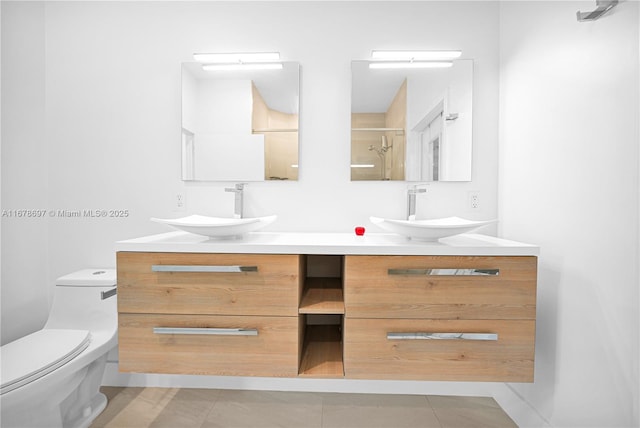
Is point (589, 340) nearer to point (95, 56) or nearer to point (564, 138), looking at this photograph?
point (564, 138)

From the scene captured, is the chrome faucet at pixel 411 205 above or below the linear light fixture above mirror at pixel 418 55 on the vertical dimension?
below

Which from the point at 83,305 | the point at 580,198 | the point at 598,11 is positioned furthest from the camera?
the point at 83,305

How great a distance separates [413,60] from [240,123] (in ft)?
3.31

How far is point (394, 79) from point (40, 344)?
2077mm

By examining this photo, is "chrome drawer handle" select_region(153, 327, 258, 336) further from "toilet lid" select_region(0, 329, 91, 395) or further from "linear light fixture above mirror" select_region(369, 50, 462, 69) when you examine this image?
"linear light fixture above mirror" select_region(369, 50, 462, 69)

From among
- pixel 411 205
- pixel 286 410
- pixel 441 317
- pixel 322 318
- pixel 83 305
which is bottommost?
pixel 286 410

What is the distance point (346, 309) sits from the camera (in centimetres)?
115

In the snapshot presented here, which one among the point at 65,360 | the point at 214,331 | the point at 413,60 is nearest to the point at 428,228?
the point at 214,331

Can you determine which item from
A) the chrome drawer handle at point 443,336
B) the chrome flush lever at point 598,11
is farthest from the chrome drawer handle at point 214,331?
the chrome flush lever at point 598,11

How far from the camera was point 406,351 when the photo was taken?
1.14 m

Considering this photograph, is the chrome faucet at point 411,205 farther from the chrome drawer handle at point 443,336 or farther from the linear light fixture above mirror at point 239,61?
the linear light fixture above mirror at point 239,61

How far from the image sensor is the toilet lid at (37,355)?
1080 millimetres

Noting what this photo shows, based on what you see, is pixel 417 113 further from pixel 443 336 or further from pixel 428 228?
pixel 443 336

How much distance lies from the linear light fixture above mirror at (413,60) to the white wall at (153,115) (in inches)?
2.7
